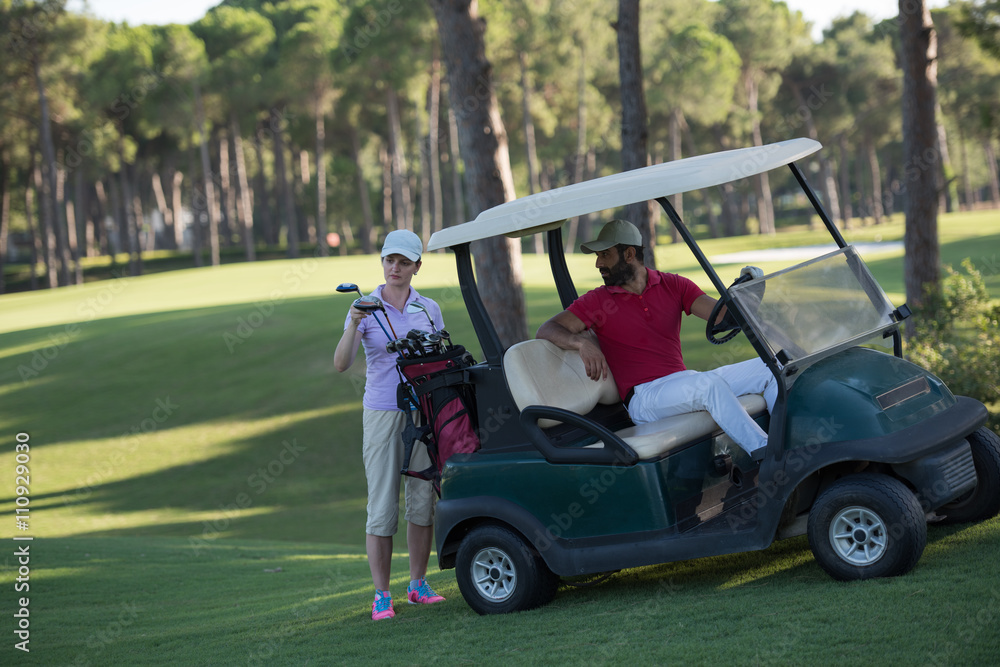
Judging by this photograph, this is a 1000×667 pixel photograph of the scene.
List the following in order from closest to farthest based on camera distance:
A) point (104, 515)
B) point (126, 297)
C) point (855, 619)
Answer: point (855, 619) < point (104, 515) < point (126, 297)

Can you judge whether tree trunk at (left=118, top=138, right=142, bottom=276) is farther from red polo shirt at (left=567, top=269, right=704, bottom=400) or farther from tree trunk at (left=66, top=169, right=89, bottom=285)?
red polo shirt at (left=567, top=269, right=704, bottom=400)

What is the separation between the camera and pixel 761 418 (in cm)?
451

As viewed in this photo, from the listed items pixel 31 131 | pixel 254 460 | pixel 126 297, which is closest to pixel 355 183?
pixel 31 131

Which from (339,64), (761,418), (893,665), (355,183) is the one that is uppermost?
(339,64)

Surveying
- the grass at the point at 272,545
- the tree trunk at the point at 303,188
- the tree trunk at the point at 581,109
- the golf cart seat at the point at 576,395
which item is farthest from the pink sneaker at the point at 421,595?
the tree trunk at the point at 303,188

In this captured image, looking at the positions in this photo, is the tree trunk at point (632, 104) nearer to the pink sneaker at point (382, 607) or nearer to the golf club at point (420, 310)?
the golf club at point (420, 310)

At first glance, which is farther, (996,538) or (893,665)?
(996,538)

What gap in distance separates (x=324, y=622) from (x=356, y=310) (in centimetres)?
176

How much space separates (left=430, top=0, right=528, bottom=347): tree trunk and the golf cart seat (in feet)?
12.0

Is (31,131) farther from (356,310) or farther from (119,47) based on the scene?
(356,310)

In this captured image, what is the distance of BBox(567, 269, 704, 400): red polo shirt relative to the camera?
4.77m

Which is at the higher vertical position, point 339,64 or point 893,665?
point 339,64
